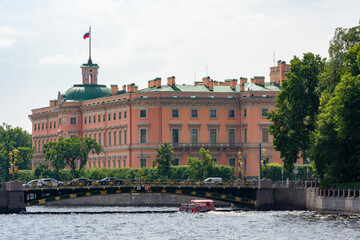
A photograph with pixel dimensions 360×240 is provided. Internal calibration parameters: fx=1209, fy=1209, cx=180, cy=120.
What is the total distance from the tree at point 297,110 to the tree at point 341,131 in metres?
5.21

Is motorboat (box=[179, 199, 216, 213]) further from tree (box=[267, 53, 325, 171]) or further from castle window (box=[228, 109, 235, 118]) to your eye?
castle window (box=[228, 109, 235, 118])

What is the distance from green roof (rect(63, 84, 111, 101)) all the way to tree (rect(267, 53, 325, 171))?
6712 cm

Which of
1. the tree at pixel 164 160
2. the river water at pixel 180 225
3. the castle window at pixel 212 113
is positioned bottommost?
the river water at pixel 180 225

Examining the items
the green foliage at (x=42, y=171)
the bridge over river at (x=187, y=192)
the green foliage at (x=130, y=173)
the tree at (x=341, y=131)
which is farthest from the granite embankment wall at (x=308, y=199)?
the green foliage at (x=42, y=171)

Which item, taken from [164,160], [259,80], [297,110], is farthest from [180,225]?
[259,80]

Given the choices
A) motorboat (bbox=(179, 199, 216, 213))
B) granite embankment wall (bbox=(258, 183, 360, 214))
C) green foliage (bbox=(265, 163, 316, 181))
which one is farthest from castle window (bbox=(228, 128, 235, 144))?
granite embankment wall (bbox=(258, 183, 360, 214))

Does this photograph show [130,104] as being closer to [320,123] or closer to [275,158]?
[275,158]

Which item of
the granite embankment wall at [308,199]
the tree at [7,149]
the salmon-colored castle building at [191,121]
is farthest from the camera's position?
the tree at [7,149]

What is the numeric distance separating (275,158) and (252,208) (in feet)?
135

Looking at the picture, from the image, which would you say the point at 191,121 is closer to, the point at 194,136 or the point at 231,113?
the point at 194,136

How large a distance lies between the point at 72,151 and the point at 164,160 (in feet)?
58.9

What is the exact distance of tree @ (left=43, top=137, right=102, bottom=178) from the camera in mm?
168500

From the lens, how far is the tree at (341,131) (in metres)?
106

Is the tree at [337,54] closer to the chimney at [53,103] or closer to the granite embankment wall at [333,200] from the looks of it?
the granite embankment wall at [333,200]
